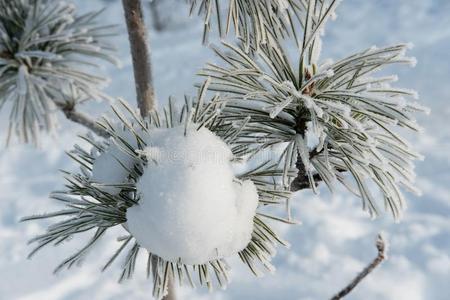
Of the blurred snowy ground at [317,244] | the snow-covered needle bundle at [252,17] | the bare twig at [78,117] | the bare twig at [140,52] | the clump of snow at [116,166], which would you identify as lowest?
the blurred snowy ground at [317,244]

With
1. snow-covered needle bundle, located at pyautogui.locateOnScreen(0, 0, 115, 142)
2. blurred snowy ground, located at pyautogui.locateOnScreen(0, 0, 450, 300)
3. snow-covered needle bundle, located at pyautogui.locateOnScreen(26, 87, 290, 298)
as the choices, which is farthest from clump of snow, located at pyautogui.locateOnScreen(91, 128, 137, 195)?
blurred snowy ground, located at pyautogui.locateOnScreen(0, 0, 450, 300)

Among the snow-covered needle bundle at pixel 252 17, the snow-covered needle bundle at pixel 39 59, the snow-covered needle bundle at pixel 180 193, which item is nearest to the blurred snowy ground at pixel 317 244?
the snow-covered needle bundle at pixel 39 59

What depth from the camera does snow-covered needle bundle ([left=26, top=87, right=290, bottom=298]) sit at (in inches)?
19.5

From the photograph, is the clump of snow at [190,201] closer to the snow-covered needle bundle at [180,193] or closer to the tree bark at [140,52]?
the snow-covered needle bundle at [180,193]

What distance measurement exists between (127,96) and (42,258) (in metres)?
1.16

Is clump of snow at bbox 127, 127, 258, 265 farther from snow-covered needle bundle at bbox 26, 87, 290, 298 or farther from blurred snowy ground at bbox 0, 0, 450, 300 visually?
blurred snowy ground at bbox 0, 0, 450, 300

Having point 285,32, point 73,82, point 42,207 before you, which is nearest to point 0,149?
point 42,207

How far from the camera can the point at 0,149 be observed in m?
2.32

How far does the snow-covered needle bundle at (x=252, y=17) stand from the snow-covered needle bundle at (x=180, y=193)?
106 millimetres

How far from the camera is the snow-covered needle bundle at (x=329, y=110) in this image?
551 millimetres

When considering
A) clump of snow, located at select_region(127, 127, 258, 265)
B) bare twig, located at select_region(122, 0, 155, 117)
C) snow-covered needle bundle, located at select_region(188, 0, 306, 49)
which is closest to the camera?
clump of snow, located at select_region(127, 127, 258, 265)

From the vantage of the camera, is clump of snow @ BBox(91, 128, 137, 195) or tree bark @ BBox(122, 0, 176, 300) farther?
tree bark @ BBox(122, 0, 176, 300)

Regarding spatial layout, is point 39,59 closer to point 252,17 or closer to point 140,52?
point 140,52

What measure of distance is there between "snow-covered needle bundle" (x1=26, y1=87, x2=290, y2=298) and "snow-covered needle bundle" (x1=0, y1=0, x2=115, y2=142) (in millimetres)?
328
